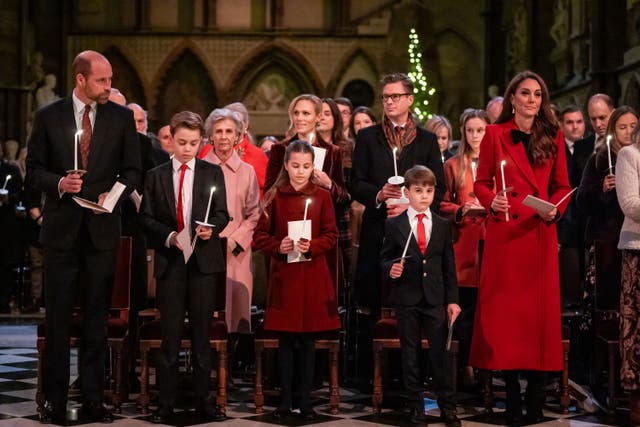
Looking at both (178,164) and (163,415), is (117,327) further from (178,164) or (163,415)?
(178,164)

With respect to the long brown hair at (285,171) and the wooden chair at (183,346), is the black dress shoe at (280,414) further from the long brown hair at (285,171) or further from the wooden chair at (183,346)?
the long brown hair at (285,171)

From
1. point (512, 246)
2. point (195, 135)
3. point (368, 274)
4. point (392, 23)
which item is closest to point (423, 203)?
point (512, 246)

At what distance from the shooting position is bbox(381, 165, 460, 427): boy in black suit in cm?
543

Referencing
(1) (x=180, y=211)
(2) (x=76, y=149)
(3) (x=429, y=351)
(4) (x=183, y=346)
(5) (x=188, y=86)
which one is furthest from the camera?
(5) (x=188, y=86)

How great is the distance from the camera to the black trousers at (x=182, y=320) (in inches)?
214

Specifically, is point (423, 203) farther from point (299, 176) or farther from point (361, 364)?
point (361, 364)

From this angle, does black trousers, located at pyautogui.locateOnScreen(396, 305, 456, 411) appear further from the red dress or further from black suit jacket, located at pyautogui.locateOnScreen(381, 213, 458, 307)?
the red dress

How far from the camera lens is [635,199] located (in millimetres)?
5398

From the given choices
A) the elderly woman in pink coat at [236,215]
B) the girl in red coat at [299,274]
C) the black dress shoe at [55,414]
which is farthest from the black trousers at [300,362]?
the black dress shoe at [55,414]

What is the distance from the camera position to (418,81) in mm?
17844

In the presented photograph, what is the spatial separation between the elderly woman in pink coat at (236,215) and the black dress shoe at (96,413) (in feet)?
3.68

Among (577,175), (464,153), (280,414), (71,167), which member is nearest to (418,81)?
(577,175)

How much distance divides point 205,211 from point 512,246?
1.68 meters

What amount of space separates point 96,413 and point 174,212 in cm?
115
